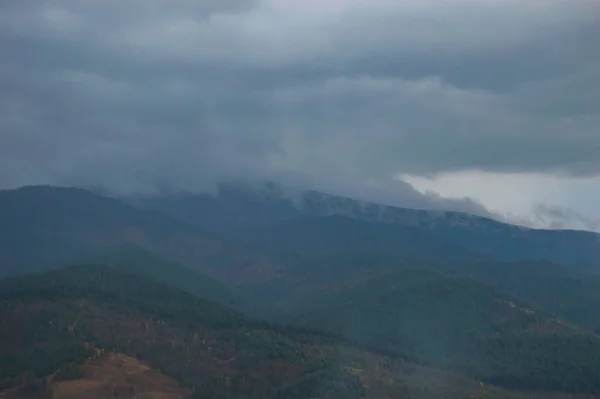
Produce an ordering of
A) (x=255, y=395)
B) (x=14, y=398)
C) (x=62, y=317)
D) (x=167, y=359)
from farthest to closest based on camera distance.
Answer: (x=62, y=317), (x=167, y=359), (x=255, y=395), (x=14, y=398)

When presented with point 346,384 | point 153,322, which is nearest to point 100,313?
point 153,322

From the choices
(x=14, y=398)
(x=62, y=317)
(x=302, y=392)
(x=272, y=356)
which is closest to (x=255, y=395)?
(x=302, y=392)

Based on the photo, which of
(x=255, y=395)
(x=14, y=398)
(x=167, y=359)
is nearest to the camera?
(x=14, y=398)

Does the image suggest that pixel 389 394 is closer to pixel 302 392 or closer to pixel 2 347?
pixel 302 392

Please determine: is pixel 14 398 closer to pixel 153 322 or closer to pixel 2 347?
pixel 2 347

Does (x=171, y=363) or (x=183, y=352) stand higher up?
(x=183, y=352)

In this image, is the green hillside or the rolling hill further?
the green hillside

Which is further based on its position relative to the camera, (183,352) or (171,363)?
(183,352)

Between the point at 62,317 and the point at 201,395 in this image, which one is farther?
the point at 62,317

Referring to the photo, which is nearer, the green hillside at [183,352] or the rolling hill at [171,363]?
the rolling hill at [171,363]
